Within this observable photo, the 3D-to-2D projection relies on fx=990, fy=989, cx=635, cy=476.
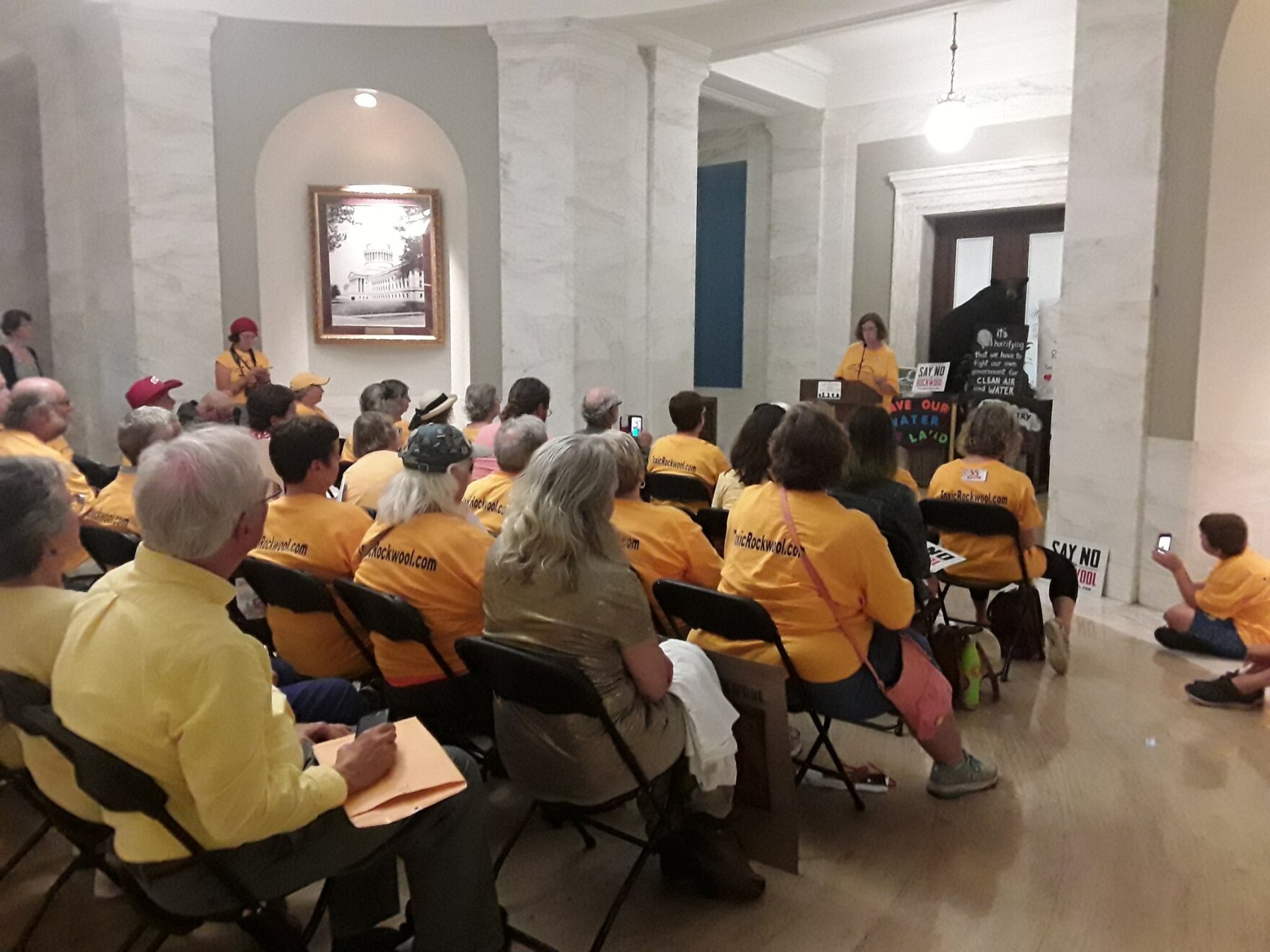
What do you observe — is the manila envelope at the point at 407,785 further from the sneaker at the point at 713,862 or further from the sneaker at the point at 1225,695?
the sneaker at the point at 1225,695

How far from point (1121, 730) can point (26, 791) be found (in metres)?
3.41

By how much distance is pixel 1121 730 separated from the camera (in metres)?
3.60

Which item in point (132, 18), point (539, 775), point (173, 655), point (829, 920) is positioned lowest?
point (829, 920)

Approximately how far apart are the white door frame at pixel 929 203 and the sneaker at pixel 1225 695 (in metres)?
5.43

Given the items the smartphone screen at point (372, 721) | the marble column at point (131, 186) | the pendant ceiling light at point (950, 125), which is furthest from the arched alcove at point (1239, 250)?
the marble column at point (131, 186)

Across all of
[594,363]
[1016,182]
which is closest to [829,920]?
[594,363]

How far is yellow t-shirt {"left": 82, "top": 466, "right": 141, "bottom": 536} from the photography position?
3447mm

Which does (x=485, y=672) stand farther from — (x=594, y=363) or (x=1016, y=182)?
(x=1016, y=182)

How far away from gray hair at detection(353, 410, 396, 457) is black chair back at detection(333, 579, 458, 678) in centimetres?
143

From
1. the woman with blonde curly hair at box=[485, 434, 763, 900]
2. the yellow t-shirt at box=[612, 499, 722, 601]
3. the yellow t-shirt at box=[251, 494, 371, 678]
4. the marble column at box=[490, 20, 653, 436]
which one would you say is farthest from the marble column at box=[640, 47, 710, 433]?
the woman with blonde curly hair at box=[485, 434, 763, 900]

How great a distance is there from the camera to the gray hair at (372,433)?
401 centimetres

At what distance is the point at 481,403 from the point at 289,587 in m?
2.44

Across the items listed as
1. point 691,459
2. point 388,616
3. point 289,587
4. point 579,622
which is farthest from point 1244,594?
point 289,587

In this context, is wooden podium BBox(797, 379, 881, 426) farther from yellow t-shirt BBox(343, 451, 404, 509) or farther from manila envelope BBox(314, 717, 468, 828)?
manila envelope BBox(314, 717, 468, 828)
